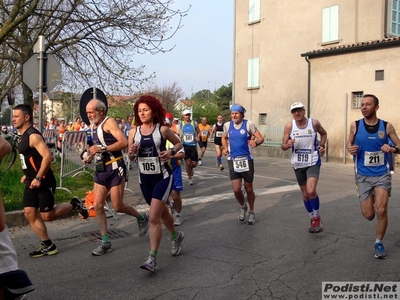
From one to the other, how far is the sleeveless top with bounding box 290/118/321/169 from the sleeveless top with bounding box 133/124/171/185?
2.40 meters

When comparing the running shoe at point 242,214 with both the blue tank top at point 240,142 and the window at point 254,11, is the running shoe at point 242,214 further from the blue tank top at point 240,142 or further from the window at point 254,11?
the window at point 254,11

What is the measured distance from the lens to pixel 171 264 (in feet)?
16.7

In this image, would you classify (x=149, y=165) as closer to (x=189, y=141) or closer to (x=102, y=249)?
(x=102, y=249)

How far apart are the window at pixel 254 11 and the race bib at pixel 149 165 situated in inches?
919

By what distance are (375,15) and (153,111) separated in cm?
1950

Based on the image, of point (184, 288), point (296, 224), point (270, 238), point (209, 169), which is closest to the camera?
point (184, 288)

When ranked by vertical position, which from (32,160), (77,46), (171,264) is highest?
(77,46)

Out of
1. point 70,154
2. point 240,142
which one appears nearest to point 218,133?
point 70,154

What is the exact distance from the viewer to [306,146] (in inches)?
258

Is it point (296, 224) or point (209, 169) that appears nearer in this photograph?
point (296, 224)

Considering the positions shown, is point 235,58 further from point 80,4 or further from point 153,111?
point 153,111

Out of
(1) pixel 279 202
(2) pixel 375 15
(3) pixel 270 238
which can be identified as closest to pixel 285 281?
(3) pixel 270 238

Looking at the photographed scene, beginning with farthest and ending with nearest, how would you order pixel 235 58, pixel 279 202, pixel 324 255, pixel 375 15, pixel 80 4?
pixel 235 58, pixel 375 15, pixel 80 4, pixel 279 202, pixel 324 255

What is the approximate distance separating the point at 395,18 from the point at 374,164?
1904cm
